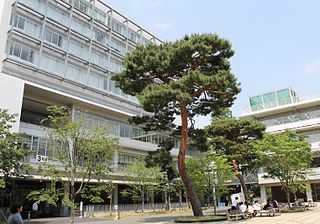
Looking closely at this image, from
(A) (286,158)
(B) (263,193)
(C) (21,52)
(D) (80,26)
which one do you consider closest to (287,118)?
(B) (263,193)

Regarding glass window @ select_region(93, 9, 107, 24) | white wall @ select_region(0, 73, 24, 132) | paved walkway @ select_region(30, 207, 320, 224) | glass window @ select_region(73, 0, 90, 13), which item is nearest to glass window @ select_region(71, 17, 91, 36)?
glass window @ select_region(73, 0, 90, 13)

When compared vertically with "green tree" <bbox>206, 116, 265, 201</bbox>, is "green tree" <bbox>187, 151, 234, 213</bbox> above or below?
below

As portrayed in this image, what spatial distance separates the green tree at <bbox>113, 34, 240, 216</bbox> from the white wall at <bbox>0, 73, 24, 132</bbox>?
9517 millimetres

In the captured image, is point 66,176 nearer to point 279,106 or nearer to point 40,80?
point 40,80

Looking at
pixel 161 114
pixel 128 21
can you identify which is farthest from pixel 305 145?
pixel 128 21

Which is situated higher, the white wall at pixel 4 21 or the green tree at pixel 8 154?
the white wall at pixel 4 21

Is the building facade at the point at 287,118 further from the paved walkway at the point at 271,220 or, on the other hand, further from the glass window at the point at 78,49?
the glass window at the point at 78,49

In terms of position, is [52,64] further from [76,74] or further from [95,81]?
[95,81]

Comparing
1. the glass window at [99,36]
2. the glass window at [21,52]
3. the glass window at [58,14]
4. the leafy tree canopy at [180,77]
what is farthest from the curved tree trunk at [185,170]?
the glass window at [99,36]

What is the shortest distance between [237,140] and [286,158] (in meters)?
7.85

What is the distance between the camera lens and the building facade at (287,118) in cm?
3941

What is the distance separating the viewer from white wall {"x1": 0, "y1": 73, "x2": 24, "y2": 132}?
78.5 ft

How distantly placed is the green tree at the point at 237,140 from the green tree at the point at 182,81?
10.6m

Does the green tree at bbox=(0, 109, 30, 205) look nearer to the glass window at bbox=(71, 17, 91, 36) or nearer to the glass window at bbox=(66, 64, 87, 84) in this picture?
the glass window at bbox=(66, 64, 87, 84)
